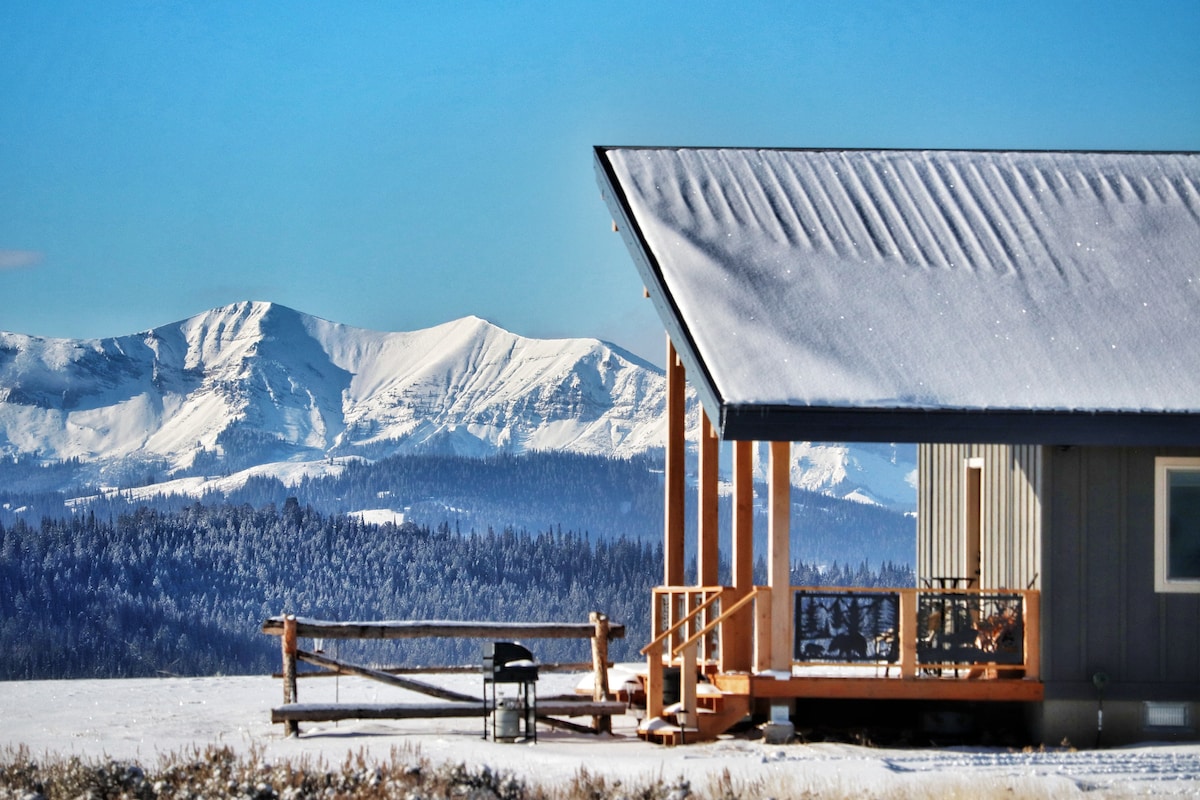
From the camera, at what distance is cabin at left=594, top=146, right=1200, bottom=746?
50.1ft

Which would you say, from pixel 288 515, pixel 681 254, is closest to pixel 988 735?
pixel 681 254

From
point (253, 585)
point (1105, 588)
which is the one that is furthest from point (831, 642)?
point (253, 585)

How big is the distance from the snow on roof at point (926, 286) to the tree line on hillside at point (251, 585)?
70.5 metres

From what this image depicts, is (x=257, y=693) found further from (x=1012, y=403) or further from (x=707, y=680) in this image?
(x=1012, y=403)

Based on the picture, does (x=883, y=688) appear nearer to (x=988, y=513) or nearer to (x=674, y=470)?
(x=988, y=513)

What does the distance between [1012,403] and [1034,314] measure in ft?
6.64

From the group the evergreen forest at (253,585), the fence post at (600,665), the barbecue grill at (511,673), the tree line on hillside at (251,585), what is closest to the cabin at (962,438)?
the fence post at (600,665)

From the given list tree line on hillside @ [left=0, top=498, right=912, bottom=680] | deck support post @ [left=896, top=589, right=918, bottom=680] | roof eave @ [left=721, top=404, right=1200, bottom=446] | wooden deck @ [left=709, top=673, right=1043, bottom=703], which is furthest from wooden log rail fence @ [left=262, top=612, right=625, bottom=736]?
tree line on hillside @ [left=0, top=498, right=912, bottom=680]

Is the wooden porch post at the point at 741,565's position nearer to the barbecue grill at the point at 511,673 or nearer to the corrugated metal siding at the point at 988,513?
the barbecue grill at the point at 511,673

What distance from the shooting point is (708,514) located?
17.3 meters

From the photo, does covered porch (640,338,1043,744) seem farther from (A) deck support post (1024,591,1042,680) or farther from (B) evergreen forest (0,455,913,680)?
(B) evergreen forest (0,455,913,680)

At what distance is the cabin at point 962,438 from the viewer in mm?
15281

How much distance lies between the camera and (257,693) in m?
21.6

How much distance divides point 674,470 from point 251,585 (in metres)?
109
